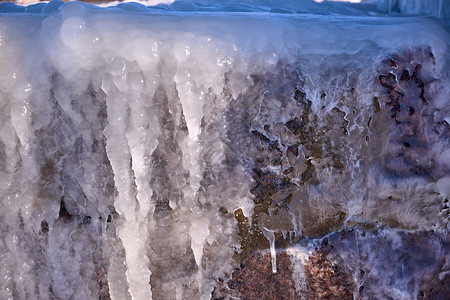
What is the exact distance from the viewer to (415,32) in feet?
6.33

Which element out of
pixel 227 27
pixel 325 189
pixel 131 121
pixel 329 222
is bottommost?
pixel 329 222

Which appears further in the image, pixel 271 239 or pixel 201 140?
pixel 271 239

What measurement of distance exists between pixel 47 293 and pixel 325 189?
147 cm

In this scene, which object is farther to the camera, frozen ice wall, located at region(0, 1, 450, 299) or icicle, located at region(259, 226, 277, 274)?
icicle, located at region(259, 226, 277, 274)

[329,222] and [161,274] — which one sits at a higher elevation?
[329,222]

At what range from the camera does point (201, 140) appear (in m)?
1.94

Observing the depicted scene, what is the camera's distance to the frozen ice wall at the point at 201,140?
5.92ft

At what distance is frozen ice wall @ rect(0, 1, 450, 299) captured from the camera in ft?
5.92

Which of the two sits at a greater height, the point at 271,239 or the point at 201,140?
the point at 201,140

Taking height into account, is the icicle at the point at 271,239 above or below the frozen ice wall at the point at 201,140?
below

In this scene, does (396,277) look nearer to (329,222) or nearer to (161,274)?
(329,222)

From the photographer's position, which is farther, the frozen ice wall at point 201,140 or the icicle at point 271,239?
the icicle at point 271,239

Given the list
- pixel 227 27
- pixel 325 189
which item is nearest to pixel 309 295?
pixel 325 189

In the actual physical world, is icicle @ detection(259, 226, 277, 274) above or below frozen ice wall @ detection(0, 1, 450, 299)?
below
